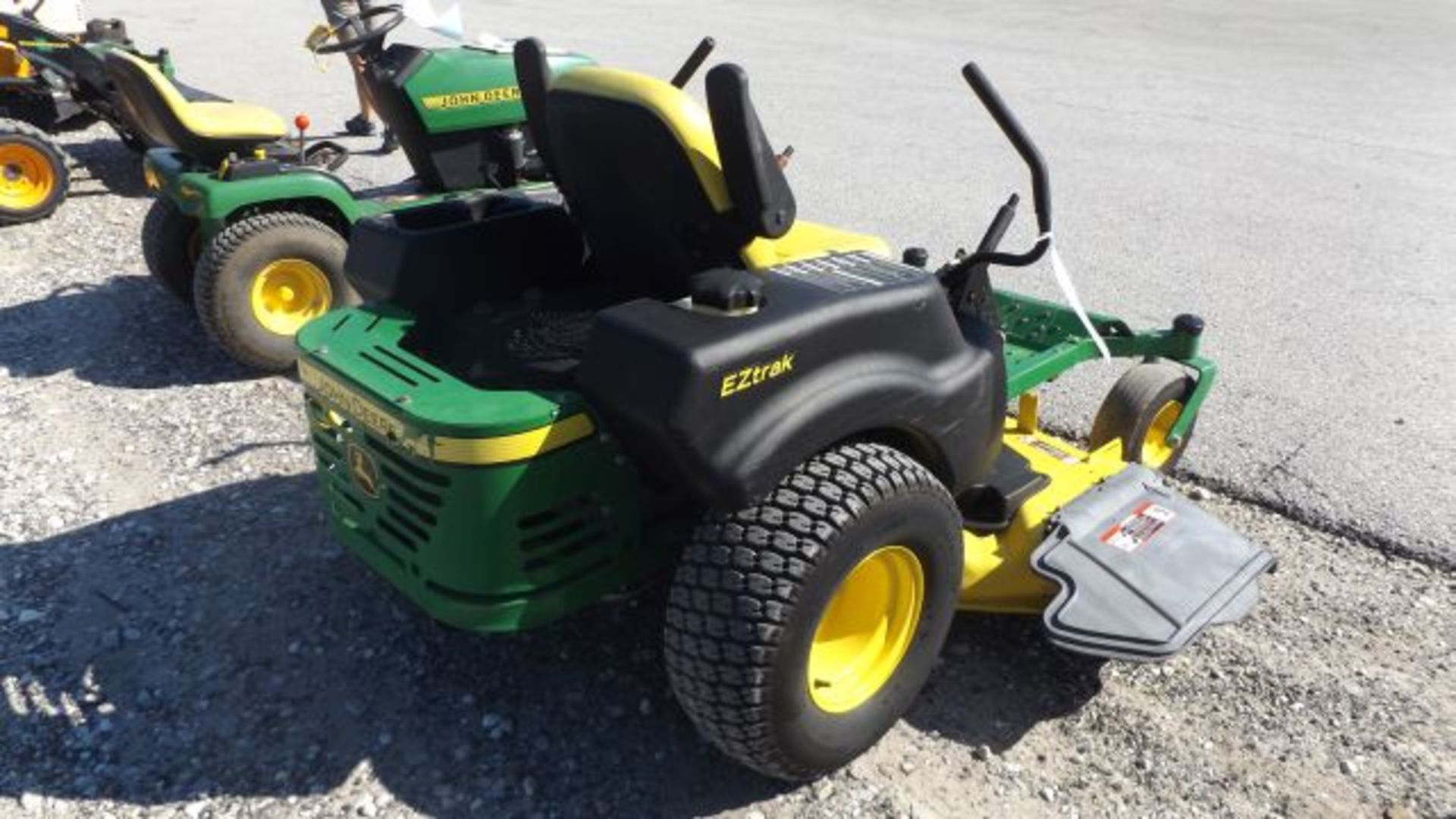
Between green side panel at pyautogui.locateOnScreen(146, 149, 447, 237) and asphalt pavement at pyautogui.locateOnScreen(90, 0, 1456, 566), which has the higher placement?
green side panel at pyautogui.locateOnScreen(146, 149, 447, 237)

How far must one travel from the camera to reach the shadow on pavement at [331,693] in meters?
2.36

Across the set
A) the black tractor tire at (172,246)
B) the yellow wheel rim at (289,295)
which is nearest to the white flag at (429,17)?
the yellow wheel rim at (289,295)

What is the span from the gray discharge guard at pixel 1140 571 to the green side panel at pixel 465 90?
107 inches

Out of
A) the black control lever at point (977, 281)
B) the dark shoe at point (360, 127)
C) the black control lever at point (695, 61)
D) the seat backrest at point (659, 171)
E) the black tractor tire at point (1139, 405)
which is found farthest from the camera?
the dark shoe at point (360, 127)

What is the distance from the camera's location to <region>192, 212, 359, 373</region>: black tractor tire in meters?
3.99

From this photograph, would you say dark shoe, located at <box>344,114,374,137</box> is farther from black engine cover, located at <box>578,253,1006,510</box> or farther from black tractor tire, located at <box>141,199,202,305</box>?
black engine cover, located at <box>578,253,1006,510</box>

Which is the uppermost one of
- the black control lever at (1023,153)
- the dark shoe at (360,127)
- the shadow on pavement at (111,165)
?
the black control lever at (1023,153)

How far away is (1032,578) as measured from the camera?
8.82 feet

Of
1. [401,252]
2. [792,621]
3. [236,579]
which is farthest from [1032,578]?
[236,579]

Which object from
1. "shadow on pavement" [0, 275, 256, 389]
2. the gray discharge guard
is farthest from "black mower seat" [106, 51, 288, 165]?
the gray discharge guard

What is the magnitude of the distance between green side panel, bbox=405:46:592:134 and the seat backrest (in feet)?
6.48

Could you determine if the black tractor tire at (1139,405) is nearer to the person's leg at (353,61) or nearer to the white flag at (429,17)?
the white flag at (429,17)

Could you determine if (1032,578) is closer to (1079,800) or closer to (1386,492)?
(1079,800)

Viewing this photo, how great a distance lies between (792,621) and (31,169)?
561 centimetres
